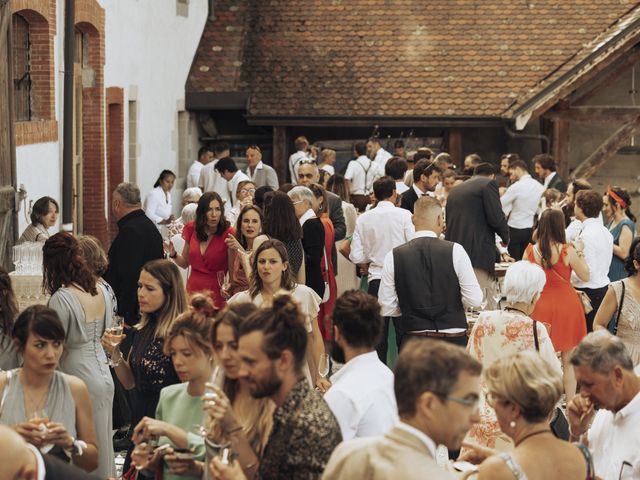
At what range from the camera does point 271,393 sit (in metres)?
5.06

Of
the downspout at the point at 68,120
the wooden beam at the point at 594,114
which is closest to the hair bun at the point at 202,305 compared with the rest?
A: the downspout at the point at 68,120

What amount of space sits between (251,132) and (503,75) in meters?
4.92

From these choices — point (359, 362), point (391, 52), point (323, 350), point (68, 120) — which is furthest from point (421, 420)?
point (391, 52)

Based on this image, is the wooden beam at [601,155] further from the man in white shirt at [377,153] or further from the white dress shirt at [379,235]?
the white dress shirt at [379,235]

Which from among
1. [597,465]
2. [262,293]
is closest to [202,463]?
[597,465]

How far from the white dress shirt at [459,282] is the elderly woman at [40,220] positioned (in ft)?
13.2

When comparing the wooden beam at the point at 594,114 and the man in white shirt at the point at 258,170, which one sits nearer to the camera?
the man in white shirt at the point at 258,170

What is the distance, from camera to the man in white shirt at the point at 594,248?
12031mm

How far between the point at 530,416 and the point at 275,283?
387 cm

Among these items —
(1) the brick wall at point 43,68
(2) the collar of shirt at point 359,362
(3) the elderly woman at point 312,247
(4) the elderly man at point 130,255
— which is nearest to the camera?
(2) the collar of shirt at point 359,362

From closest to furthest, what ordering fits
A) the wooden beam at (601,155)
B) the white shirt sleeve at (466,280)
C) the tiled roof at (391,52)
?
the white shirt sleeve at (466,280) < the wooden beam at (601,155) < the tiled roof at (391,52)

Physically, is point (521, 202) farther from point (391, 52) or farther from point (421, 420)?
point (421, 420)

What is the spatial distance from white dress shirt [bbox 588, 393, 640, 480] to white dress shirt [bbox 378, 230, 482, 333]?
3.50 metres

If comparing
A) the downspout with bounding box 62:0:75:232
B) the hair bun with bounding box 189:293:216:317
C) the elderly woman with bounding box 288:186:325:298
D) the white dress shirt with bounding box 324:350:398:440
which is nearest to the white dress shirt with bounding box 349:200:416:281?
the elderly woman with bounding box 288:186:325:298
